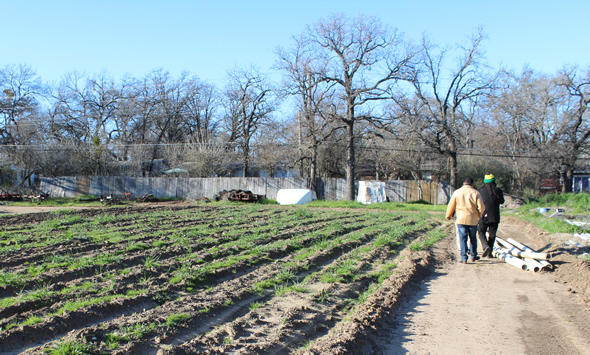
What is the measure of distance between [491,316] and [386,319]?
1480mm

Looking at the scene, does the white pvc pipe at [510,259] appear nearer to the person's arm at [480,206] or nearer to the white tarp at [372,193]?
the person's arm at [480,206]

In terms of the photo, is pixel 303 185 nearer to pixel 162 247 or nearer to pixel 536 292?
pixel 162 247

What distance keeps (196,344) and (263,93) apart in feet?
149

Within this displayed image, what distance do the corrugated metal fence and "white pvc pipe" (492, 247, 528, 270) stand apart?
23.5 metres

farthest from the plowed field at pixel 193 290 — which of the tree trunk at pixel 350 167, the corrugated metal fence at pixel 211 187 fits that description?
the corrugated metal fence at pixel 211 187

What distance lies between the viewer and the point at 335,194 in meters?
36.1

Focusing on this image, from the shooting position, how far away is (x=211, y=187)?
37.8m

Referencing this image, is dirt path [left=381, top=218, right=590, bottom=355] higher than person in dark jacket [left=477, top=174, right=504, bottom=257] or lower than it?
lower

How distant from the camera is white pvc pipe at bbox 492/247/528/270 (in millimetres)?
8884

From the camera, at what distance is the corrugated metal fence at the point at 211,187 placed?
35.5m

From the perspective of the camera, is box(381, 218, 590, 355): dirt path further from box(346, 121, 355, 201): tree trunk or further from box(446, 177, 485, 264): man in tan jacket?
box(346, 121, 355, 201): tree trunk

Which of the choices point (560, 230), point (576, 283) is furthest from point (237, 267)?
point (560, 230)

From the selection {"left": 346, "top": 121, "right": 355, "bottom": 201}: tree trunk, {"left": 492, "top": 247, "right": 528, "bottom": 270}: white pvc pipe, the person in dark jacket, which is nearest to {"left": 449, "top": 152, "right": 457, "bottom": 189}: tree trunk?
{"left": 346, "top": 121, "right": 355, "bottom": 201}: tree trunk

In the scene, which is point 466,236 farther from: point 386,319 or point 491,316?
point 386,319
